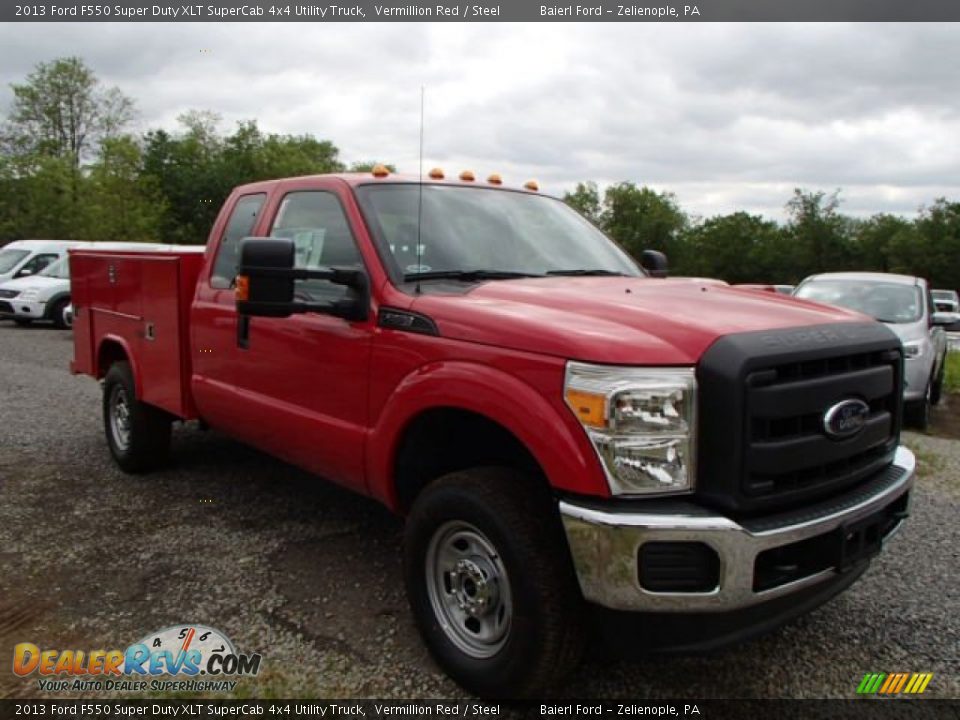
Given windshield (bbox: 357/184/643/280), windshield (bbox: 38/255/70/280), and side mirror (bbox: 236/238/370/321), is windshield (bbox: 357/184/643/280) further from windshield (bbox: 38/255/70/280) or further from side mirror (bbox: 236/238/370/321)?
windshield (bbox: 38/255/70/280)

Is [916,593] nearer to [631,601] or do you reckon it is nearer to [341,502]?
[631,601]

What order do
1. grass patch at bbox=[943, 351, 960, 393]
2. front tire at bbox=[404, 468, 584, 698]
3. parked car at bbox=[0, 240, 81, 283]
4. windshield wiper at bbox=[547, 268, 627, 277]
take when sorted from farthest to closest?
1. parked car at bbox=[0, 240, 81, 283]
2. grass patch at bbox=[943, 351, 960, 393]
3. windshield wiper at bbox=[547, 268, 627, 277]
4. front tire at bbox=[404, 468, 584, 698]

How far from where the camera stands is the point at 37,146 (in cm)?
4750

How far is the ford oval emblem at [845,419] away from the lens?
8.84 ft

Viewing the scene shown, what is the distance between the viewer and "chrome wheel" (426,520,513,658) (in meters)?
2.87

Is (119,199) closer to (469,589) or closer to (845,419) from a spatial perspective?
(469,589)

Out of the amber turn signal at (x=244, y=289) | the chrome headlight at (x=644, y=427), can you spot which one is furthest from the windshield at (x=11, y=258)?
the chrome headlight at (x=644, y=427)

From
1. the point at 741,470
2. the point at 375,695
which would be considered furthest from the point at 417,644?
the point at 741,470

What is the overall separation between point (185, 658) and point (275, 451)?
1249mm

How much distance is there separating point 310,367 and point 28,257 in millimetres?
16790

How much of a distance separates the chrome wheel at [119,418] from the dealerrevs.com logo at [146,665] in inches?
101

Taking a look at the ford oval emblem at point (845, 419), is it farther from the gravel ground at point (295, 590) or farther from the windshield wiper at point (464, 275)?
the windshield wiper at point (464, 275)

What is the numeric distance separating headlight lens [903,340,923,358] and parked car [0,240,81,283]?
16.3 meters

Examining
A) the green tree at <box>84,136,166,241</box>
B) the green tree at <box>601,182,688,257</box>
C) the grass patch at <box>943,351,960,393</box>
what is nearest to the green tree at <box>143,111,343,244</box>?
the green tree at <box>84,136,166,241</box>
